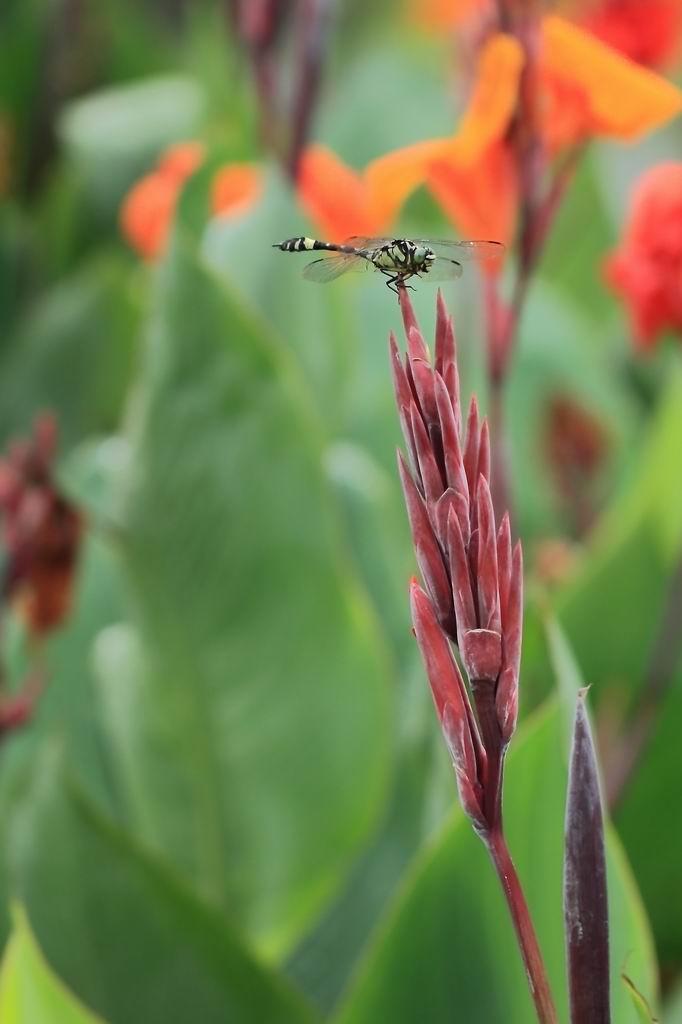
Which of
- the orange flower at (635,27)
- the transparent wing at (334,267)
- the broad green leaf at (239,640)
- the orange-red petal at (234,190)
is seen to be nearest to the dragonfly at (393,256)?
the transparent wing at (334,267)

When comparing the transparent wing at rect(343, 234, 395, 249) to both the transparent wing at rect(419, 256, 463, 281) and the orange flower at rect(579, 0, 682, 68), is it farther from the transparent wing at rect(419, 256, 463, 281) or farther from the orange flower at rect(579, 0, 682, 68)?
the orange flower at rect(579, 0, 682, 68)

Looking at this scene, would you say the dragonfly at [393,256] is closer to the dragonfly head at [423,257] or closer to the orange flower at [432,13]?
the dragonfly head at [423,257]

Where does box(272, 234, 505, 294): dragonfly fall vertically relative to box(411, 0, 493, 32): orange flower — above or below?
below

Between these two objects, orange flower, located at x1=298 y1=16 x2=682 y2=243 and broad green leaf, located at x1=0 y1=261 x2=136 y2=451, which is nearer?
orange flower, located at x1=298 y1=16 x2=682 y2=243

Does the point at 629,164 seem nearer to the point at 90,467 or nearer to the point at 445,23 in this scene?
the point at 445,23

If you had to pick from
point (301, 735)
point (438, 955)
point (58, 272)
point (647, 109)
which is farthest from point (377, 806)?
Result: point (58, 272)

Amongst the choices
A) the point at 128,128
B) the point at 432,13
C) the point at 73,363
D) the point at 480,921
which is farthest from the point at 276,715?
the point at 432,13

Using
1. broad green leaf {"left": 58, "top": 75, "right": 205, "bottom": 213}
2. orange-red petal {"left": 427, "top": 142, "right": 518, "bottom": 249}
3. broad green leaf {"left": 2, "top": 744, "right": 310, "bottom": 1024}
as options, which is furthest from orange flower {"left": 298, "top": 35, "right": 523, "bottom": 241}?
broad green leaf {"left": 58, "top": 75, "right": 205, "bottom": 213}
